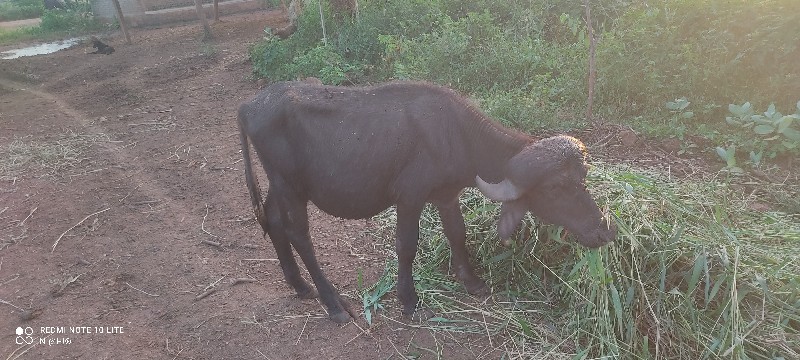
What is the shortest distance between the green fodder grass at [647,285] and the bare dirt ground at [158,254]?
402 millimetres

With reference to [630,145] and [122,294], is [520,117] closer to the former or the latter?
[630,145]

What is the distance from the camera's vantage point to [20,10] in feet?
74.1

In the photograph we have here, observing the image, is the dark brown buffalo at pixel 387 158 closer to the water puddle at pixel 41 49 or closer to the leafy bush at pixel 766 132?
the leafy bush at pixel 766 132

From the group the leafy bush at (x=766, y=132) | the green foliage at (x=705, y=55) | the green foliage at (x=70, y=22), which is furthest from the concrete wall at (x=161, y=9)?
the leafy bush at (x=766, y=132)

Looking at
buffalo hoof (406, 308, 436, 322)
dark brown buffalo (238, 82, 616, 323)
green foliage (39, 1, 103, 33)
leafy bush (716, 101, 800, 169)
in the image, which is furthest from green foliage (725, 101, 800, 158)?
green foliage (39, 1, 103, 33)

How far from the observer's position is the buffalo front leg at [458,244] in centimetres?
410

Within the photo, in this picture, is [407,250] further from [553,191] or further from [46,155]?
[46,155]

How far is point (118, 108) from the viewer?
9.31 m

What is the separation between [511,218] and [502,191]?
0.19 m

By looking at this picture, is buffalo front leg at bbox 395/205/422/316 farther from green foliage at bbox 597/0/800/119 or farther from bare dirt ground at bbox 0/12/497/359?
green foliage at bbox 597/0/800/119

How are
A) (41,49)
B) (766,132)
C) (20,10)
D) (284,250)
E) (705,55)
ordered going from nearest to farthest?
(284,250) → (766,132) → (705,55) → (41,49) → (20,10)

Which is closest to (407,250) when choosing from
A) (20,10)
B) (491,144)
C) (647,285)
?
(491,144)

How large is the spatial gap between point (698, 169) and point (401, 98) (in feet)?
11.3

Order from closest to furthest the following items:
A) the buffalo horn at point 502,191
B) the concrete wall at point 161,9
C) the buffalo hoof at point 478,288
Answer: the buffalo horn at point 502,191
the buffalo hoof at point 478,288
the concrete wall at point 161,9
